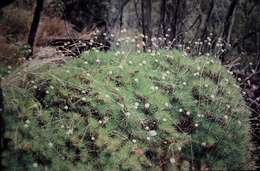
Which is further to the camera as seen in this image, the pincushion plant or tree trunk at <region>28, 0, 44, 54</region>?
tree trunk at <region>28, 0, 44, 54</region>

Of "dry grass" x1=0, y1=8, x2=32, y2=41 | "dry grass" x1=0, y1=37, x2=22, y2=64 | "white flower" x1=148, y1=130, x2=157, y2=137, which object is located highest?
"dry grass" x1=0, y1=8, x2=32, y2=41

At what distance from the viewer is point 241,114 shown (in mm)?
4301

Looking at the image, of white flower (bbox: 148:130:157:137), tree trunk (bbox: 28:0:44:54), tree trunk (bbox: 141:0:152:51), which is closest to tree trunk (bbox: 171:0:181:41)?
tree trunk (bbox: 141:0:152:51)

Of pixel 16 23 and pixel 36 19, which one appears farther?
pixel 16 23

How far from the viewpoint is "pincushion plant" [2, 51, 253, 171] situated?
326 centimetres

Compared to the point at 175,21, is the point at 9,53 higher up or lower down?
lower down

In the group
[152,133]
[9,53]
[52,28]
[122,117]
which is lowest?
[152,133]

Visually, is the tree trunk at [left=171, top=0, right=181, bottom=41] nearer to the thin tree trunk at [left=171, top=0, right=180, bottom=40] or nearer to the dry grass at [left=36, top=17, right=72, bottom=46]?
the thin tree trunk at [left=171, top=0, right=180, bottom=40]

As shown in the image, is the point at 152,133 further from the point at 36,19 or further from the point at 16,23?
the point at 16,23

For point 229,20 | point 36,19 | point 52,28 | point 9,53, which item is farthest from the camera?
point 229,20

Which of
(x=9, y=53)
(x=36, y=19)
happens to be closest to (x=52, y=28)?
(x=36, y=19)

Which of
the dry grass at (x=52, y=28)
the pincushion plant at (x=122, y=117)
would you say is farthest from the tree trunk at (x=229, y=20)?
the dry grass at (x=52, y=28)

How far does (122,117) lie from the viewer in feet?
12.2

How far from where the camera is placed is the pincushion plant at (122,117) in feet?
10.7
